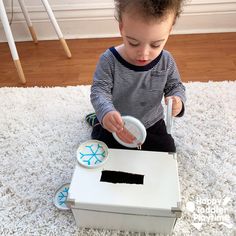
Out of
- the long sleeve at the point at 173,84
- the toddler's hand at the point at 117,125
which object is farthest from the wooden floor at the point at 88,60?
the toddler's hand at the point at 117,125

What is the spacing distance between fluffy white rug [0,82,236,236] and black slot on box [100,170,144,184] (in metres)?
0.17

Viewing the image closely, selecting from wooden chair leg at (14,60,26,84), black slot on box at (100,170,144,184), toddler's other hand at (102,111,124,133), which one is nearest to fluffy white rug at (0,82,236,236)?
wooden chair leg at (14,60,26,84)

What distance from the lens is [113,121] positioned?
67 cm

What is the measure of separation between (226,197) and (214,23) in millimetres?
1035

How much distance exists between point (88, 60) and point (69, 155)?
598 millimetres

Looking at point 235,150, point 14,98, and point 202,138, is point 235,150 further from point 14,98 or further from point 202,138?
point 14,98

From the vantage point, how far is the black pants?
0.80 metres

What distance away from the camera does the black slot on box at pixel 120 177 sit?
66cm

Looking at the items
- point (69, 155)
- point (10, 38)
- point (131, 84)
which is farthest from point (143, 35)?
point (10, 38)

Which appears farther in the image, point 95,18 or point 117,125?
point 95,18

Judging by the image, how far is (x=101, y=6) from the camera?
1459mm

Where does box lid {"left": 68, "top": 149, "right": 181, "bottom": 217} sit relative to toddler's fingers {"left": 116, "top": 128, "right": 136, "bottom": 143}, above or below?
below

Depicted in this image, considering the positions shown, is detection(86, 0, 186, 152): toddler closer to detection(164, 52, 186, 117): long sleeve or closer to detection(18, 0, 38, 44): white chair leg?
detection(164, 52, 186, 117): long sleeve

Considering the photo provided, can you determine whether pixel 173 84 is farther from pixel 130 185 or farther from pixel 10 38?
Answer: pixel 10 38
